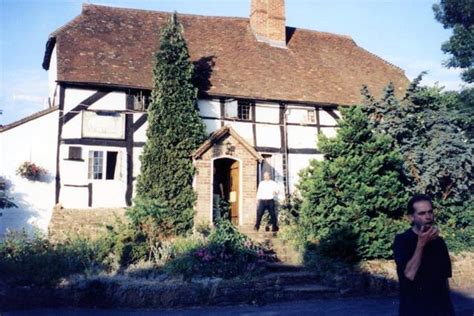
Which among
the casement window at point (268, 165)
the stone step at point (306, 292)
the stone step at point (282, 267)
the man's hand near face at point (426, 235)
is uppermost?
the casement window at point (268, 165)

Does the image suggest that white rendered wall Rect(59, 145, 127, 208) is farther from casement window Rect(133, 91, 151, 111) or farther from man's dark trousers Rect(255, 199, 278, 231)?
man's dark trousers Rect(255, 199, 278, 231)

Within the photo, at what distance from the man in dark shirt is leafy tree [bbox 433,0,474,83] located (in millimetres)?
→ 16896

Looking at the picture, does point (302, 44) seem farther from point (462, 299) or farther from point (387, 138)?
point (462, 299)

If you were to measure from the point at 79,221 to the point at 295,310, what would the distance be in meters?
8.86

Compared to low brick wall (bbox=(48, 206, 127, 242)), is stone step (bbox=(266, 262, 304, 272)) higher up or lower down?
lower down

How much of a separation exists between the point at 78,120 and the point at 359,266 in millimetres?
10322

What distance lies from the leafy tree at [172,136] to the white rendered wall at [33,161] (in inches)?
120

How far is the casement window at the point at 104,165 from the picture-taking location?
16609 millimetres

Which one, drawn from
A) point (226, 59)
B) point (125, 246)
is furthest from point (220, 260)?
point (226, 59)

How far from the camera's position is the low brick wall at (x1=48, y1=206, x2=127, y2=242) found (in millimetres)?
15078

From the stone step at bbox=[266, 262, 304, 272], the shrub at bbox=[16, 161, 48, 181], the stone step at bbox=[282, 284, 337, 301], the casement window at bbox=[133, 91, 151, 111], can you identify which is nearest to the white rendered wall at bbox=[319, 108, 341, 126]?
the casement window at bbox=[133, 91, 151, 111]

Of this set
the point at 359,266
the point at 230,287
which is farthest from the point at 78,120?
the point at 359,266

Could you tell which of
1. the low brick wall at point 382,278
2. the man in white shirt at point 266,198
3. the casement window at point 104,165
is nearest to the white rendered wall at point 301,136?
the man in white shirt at point 266,198

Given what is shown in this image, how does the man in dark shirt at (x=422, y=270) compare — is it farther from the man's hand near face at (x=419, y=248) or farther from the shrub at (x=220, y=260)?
the shrub at (x=220, y=260)
